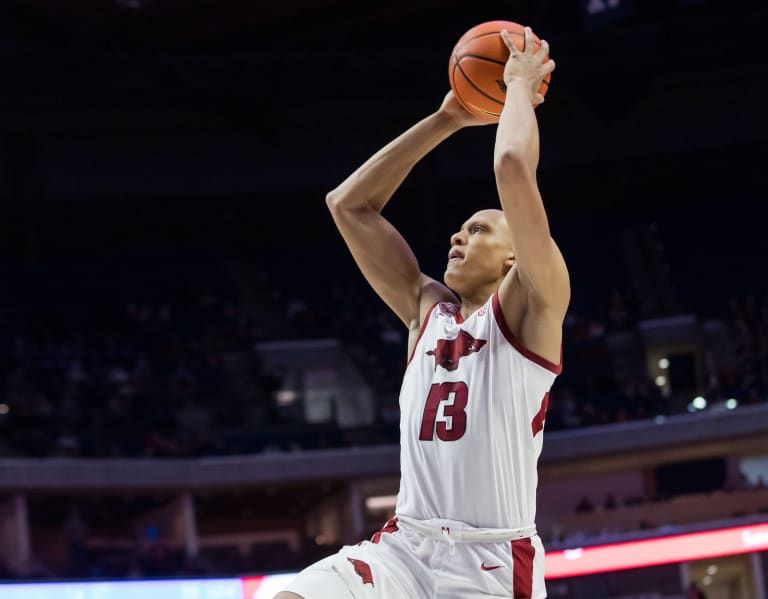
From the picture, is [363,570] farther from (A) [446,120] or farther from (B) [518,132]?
(A) [446,120]

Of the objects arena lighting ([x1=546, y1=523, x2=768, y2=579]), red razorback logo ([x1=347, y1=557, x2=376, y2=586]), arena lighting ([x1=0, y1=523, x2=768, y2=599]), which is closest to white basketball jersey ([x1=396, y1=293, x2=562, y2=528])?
red razorback logo ([x1=347, y1=557, x2=376, y2=586])

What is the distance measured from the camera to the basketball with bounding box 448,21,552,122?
4.00 m

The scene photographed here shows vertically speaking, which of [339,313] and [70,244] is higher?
[70,244]

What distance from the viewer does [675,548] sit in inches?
672

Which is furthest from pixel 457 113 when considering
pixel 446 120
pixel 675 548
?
pixel 675 548

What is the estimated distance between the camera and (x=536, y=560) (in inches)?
143

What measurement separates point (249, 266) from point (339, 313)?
8.37 ft

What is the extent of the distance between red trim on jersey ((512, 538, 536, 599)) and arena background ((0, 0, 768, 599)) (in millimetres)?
12709

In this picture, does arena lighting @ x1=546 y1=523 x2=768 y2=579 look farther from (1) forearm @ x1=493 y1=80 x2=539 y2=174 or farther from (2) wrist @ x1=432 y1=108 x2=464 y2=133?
(1) forearm @ x1=493 y1=80 x2=539 y2=174

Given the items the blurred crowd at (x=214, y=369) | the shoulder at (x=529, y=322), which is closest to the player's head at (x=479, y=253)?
the shoulder at (x=529, y=322)

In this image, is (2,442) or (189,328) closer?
(2,442)

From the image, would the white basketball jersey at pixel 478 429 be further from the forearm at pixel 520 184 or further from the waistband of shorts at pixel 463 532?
the forearm at pixel 520 184

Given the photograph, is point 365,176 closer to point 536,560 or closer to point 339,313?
point 536,560

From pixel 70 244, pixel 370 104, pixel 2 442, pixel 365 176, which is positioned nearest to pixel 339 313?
pixel 370 104
